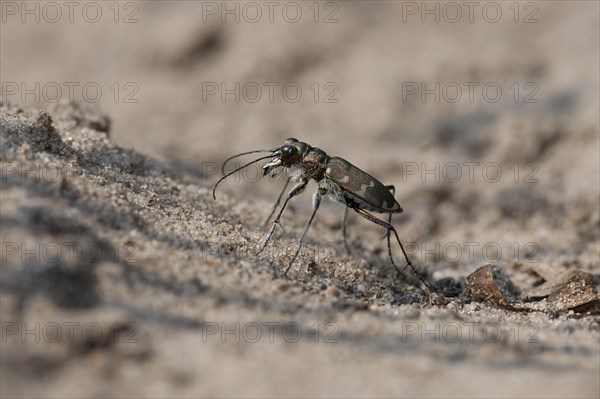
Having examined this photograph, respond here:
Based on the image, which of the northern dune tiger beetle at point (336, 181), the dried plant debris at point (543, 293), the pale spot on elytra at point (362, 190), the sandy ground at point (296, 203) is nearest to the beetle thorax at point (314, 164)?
the northern dune tiger beetle at point (336, 181)

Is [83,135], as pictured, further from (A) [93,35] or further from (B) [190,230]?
(A) [93,35]

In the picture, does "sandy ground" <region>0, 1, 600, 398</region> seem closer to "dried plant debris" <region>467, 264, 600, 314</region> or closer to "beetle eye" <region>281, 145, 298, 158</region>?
"dried plant debris" <region>467, 264, 600, 314</region>

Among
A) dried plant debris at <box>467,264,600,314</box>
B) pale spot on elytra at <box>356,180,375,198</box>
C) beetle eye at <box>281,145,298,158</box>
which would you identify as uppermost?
beetle eye at <box>281,145,298,158</box>

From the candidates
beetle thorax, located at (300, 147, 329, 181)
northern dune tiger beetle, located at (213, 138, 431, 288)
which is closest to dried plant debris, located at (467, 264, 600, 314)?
northern dune tiger beetle, located at (213, 138, 431, 288)

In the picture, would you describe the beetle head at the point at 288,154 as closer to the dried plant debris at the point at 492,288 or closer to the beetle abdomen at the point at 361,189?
the beetle abdomen at the point at 361,189

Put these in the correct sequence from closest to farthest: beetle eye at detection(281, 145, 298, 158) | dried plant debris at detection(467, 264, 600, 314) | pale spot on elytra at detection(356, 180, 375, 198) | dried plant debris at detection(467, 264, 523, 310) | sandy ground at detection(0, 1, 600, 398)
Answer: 1. sandy ground at detection(0, 1, 600, 398)
2. dried plant debris at detection(467, 264, 600, 314)
3. dried plant debris at detection(467, 264, 523, 310)
4. pale spot on elytra at detection(356, 180, 375, 198)
5. beetle eye at detection(281, 145, 298, 158)

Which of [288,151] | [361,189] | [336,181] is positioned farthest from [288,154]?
[361,189]

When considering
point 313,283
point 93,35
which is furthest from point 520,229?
point 93,35
